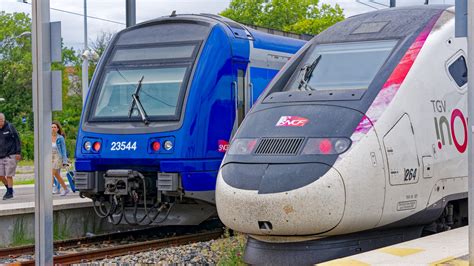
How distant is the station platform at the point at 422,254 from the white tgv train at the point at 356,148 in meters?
0.66

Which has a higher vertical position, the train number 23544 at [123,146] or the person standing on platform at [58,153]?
the train number 23544 at [123,146]

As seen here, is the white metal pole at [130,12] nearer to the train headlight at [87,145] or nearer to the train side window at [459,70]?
the train headlight at [87,145]

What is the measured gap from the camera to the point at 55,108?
7004 mm

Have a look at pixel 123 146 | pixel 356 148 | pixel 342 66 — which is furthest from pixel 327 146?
pixel 123 146

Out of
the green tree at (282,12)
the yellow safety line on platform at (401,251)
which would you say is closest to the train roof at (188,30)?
the yellow safety line on platform at (401,251)

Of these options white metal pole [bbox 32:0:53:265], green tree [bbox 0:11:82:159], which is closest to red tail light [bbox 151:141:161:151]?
green tree [bbox 0:11:82:159]

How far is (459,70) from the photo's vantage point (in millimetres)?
8703

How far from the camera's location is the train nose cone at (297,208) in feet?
23.4

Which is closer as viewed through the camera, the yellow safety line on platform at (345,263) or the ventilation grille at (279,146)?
the yellow safety line on platform at (345,263)

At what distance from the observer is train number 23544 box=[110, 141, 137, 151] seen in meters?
11.1

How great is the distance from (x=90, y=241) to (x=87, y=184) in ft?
3.44

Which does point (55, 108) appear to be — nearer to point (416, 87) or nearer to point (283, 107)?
point (283, 107)

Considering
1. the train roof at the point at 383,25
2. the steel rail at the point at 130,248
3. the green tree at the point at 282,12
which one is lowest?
the steel rail at the point at 130,248

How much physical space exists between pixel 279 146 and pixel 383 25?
2107 mm
